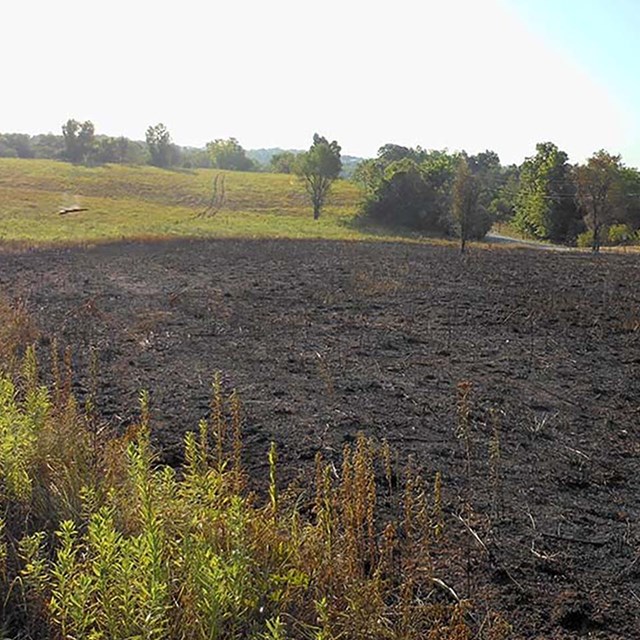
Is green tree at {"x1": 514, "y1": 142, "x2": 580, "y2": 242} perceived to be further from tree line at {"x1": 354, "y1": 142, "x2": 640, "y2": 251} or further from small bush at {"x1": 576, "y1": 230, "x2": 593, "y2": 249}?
small bush at {"x1": 576, "y1": 230, "x2": 593, "y2": 249}

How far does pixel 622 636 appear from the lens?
2.73 meters

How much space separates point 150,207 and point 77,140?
4340cm

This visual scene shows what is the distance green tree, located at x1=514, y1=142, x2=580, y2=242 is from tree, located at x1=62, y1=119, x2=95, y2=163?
178 feet

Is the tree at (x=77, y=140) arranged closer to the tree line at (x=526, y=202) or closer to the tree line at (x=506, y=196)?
the tree line at (x=506, y=196)

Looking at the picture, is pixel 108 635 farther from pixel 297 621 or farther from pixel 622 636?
pixel 622 636

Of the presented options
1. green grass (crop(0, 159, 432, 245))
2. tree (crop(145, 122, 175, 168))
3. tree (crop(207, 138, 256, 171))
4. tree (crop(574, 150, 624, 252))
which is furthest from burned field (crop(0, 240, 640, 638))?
tree (crop(207, 138, 256, 171))

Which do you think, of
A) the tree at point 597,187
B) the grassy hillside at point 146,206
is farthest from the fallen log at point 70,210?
the tree at point 597,187

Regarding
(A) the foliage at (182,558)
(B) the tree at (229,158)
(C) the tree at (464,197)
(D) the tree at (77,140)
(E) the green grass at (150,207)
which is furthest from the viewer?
(B) the tree at (229,158)

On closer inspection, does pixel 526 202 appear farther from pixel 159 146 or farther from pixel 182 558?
pixel 159 146

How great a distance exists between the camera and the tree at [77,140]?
261ft

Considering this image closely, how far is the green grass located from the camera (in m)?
27.8

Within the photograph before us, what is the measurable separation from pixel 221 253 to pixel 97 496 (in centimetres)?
1569

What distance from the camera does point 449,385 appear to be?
20.4ft

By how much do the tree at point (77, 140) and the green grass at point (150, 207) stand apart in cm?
1682
